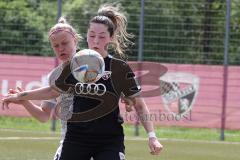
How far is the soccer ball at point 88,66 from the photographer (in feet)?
15.7

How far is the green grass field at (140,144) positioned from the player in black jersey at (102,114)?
16.3ft

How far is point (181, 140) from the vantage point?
1473 centimetres

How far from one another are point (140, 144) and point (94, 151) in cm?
815

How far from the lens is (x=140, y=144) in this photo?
13023 millimetres

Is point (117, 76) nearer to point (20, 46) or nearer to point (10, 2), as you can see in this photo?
point (20, 46)

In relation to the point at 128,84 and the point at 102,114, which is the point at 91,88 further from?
the point at 128,84

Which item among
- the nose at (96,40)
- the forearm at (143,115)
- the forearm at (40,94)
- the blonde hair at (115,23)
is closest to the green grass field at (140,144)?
the forearm at (40,94)

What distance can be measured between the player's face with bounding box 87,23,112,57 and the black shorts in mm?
702

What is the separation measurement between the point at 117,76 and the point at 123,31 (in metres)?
0.50

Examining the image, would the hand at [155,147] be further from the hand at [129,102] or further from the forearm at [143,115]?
the hand at [129,102]

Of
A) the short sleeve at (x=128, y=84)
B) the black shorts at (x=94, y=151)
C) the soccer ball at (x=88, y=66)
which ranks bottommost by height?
the black shorts at (x=94, y=151)

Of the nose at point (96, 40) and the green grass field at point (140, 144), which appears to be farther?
the green grass field at point (140, 144)

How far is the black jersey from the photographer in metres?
4.92

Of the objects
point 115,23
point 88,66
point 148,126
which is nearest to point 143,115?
point 148,126
